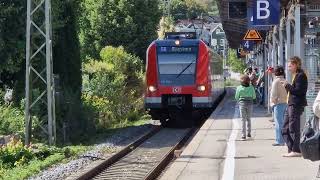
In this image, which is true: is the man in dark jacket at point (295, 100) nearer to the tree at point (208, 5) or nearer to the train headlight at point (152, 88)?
the train headlight at point (152, 88)

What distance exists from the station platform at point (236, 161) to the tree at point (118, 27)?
2097 centimetres

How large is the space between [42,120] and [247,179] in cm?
1109

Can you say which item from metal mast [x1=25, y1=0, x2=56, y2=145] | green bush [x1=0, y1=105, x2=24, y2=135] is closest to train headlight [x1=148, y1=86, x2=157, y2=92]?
green bush [x1=0, y1=105, x2=24, y2=135]

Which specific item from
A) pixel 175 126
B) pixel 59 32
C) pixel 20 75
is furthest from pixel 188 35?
pixel 20 75

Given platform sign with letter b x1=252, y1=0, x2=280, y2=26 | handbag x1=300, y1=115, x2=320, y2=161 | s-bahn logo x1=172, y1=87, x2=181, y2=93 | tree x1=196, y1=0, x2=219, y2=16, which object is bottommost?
s-bahn logo x1=172, y1=87, x2=181, y2=93

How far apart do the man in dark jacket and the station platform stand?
50cm

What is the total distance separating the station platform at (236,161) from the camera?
11.6 metres

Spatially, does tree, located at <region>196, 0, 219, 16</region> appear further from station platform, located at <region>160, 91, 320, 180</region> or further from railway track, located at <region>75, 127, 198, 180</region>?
station platform, located at <region>160, 91, 320, 180</region>

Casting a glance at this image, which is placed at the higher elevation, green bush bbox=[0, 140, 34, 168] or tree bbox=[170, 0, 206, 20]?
tree bbox=[170, 0, 206, 20]

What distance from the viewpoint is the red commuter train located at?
25.8 m

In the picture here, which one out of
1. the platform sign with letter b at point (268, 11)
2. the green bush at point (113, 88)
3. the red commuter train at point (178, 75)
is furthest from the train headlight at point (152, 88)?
the platform sign with letter b at point (268, 11)

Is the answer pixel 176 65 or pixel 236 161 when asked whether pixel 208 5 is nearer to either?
pixel 176 65

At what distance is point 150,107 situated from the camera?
85.3 ft

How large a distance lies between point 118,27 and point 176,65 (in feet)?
49.8
